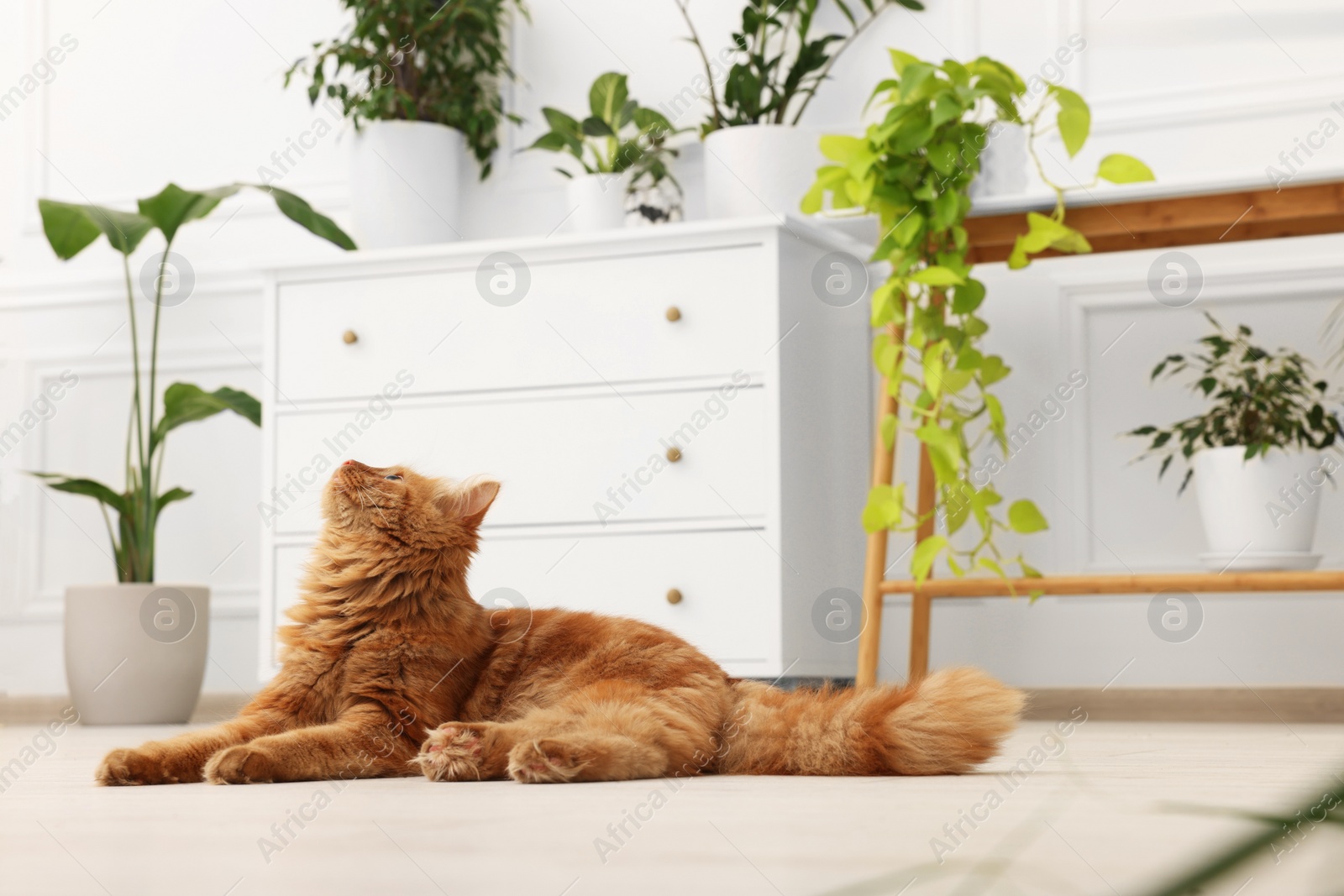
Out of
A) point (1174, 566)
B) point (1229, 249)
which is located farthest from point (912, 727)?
point (1229, 249)

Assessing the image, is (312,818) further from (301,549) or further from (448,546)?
(301,549)

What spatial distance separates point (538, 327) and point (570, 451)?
0.25 metres

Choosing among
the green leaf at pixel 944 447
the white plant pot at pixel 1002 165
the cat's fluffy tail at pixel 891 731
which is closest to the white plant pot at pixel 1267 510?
the green leaf at pixel 944 447

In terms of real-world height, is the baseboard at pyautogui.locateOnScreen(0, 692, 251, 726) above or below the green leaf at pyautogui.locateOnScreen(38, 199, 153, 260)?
below

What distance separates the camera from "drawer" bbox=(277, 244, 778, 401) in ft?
7.67

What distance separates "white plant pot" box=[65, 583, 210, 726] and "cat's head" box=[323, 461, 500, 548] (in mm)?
1466

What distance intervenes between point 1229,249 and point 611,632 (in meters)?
1.74

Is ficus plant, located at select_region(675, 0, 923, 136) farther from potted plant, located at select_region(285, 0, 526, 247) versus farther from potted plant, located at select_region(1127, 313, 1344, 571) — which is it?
potted plant, located at select_region(1127, 313, 1344, 571)

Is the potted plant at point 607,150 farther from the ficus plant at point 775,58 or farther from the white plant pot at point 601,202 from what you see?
the ficus plant at point 775,58

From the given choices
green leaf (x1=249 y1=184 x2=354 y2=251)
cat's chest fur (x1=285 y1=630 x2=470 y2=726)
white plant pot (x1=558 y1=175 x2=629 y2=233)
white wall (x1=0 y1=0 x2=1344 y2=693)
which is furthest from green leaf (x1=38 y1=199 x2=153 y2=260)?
cat's chest fur (x1=285 y1=630 x2=470 y2=726)

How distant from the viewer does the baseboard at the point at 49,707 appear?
3.13m

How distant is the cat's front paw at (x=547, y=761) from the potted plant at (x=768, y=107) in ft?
5.16

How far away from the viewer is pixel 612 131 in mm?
2721

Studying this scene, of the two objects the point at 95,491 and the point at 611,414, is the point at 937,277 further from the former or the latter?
the point at 95,491
